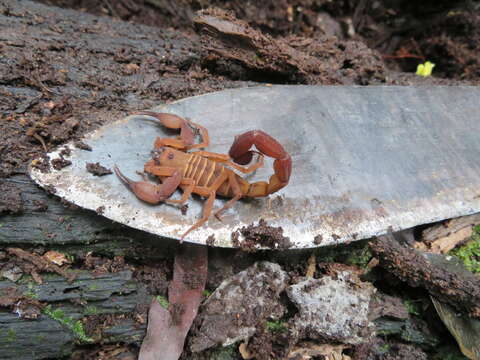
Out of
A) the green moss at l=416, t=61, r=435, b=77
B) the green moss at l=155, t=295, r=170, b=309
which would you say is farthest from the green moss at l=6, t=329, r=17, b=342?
the green moss at l=416, t=61, r=435, b=77

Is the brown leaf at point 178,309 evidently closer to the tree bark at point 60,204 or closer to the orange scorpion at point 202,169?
the tree bark at point 60,204

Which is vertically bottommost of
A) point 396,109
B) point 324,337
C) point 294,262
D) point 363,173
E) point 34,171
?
point 324,337

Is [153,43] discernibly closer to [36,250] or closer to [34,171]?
[34,171]

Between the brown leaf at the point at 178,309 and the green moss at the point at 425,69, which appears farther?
the green moss at the point at 425,69

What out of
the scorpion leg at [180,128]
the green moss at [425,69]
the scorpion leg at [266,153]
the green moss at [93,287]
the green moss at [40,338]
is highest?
the green moss at [425,69]

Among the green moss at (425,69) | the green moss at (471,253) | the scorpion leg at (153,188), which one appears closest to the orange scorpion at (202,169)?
the scorpion leg at (153,188)

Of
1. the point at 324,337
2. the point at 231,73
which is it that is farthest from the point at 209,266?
the point at 231,73
